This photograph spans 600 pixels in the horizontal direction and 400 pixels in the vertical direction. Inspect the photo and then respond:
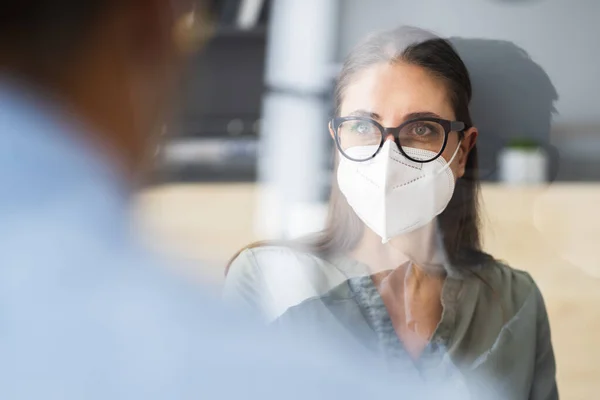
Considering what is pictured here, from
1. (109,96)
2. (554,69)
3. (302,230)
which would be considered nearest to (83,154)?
(109,96)

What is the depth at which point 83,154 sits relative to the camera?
0.43m

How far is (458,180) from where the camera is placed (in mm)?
489

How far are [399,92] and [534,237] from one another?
132mm

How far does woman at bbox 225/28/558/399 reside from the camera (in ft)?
1.57

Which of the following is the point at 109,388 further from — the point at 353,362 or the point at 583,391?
the point at 583,391

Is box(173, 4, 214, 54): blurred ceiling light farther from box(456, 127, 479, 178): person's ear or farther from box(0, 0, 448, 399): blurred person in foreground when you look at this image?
box(456, 127, 479, 178): person's ear

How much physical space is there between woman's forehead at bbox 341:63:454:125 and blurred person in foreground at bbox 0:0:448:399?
0.12m

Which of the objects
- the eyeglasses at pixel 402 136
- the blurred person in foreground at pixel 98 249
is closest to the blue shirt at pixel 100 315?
the blurred person in foreground at pixel 98 249

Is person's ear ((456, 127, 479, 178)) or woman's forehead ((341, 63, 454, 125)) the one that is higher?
woman's forehead ((341, 63, 454, 125))

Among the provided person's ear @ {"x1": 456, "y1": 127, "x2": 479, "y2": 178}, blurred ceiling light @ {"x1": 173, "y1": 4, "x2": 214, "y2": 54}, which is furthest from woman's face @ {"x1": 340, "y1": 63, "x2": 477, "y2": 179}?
blurred ceiling light @ {"x1": 173, "y1": 4, "x2": 214, "y2": 54}

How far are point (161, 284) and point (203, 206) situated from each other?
7 centimetres

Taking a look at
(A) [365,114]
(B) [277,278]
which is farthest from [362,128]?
(B) [277,278]

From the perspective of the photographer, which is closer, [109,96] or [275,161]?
[109,96]

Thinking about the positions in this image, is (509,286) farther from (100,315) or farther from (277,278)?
(100,315)
